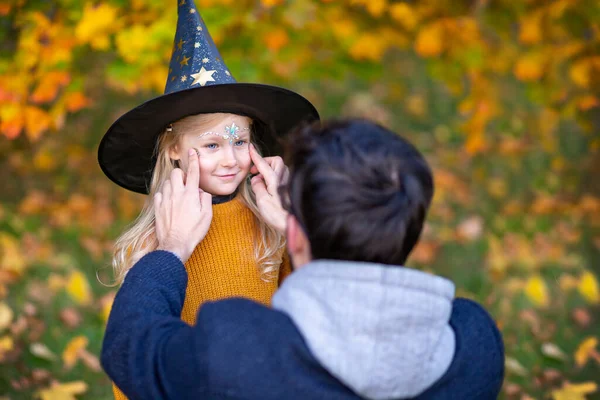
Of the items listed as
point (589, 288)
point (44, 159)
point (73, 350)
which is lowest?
point (589, 288)

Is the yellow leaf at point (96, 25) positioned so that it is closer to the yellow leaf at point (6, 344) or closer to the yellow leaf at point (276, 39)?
the yellow leaf at point (276, 39)

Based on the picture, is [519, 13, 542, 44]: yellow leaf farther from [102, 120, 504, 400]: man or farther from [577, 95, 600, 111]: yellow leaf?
[102, 120, 504, 400]: man

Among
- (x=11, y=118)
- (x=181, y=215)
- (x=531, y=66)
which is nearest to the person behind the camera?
(x=181, y=215)

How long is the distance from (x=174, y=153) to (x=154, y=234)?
11.3 inches

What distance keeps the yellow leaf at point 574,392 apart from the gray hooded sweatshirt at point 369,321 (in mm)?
2448

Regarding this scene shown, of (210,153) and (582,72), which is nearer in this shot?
(210,153)

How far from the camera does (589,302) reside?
4926 millimetres

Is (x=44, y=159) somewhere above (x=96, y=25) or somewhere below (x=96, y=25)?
below

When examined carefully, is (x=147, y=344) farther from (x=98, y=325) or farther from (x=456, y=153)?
(x=456, y=153)

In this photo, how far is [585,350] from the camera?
4168 mm

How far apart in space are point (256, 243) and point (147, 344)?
84cm

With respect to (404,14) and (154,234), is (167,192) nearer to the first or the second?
(154,234)

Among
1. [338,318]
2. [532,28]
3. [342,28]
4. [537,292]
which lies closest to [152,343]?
[338,318]

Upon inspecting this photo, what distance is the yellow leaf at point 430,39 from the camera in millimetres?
4309
